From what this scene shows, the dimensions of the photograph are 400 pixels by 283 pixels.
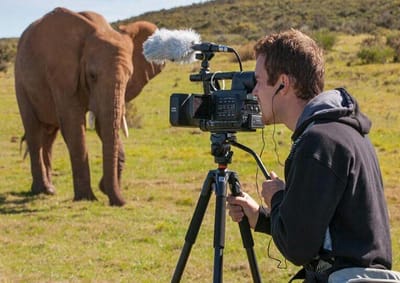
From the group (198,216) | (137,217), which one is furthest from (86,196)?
(198,216)

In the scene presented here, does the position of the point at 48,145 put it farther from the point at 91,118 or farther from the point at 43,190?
the point at 91,118

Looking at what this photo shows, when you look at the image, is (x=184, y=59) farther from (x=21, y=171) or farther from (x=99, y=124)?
(x=21, y=171)

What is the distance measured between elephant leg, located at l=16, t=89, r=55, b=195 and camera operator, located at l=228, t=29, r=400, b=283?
29.3 ft

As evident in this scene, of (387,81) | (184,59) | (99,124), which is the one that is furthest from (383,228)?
(387,81)

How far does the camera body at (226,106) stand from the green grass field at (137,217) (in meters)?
2.91

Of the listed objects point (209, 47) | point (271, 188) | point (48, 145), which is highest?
point (209, 47)

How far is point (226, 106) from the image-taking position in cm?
402

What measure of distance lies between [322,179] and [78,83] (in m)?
8.33

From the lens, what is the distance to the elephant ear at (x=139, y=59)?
471 inches

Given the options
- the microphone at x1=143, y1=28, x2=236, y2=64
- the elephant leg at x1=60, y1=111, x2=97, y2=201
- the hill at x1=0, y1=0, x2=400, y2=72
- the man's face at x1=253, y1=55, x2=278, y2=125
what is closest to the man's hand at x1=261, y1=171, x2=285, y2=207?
the man's face at x1=253, y1=55, x2=278, y2=125

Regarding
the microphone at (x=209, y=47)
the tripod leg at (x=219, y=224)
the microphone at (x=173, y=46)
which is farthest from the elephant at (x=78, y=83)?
the tripod leg at (x=219, y=224)

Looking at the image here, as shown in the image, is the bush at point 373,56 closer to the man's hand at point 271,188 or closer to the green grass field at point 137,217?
the green grass field at point 137,217

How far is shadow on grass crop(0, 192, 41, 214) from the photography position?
33.9 feet

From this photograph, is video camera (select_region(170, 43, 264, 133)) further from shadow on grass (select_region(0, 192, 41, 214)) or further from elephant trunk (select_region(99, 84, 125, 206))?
shadow on grass (select_region(0, 192, 41, 214))
